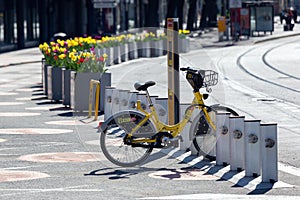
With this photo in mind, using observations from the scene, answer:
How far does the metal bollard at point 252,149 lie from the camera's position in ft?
40.7

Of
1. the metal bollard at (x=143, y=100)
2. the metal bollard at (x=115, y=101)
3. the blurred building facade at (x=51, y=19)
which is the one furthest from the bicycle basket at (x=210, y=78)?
the blurred building facade at (x=51, y=19)

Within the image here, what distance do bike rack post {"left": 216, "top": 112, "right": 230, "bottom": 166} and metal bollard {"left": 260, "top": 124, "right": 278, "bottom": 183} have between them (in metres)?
0.96

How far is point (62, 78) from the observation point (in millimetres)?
24328


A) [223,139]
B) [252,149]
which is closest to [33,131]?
[223,139]

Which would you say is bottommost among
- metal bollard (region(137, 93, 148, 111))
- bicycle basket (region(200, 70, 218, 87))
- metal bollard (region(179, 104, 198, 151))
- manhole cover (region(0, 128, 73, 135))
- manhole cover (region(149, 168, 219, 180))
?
manhole cover (region(0, 128, 73, 135))

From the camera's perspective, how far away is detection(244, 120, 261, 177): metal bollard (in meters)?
12.4

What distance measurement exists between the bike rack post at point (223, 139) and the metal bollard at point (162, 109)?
6.53ft

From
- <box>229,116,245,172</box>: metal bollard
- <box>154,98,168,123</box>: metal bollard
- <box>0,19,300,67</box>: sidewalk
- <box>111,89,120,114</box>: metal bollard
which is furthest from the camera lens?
<box>0,19,300,67</box>: sidewalk

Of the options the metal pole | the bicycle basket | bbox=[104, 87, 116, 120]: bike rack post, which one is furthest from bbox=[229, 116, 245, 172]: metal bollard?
bbox=[104, 87, 116, 120]: bike rack post

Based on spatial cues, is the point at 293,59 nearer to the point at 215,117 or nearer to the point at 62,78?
→ the point at 62,78

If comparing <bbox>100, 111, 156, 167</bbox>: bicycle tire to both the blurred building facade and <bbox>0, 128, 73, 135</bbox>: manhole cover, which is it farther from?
the blurred building facade

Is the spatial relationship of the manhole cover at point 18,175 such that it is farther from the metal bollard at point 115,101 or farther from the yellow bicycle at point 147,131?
the metal bollard at point 115,101

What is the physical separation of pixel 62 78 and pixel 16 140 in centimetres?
759

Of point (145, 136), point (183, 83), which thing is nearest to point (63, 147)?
point (145, 136)
